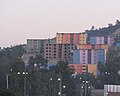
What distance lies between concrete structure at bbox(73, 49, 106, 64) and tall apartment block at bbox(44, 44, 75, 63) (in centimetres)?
180

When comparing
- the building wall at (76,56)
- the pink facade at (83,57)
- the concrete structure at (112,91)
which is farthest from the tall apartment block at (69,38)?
the concrete structure at (112,91)

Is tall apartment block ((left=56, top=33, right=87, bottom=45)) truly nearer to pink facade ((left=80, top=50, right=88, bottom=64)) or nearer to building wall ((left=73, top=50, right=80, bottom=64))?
building wall ((left=73, top=50, right=80, bottom=64))

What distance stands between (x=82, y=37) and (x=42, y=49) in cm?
1229

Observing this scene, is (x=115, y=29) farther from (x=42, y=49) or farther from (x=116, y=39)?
(x=42, y=49)

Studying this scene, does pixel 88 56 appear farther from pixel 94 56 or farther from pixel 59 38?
pixel 59 38

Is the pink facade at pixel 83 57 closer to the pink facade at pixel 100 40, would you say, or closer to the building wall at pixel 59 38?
the building wall at pixel 59 38

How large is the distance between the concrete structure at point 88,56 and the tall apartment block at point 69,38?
910 cm

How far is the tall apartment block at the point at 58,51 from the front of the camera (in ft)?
461

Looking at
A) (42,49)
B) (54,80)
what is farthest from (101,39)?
(54,80)

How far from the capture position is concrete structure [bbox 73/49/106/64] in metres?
136

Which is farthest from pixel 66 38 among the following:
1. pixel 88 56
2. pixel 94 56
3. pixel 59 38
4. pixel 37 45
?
pixel 94 56

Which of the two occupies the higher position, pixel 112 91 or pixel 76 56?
pixel 76 56

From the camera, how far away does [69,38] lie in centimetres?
15200

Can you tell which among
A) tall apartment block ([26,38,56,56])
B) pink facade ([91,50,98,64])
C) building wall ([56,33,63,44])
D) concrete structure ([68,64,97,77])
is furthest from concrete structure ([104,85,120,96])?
building wall ([56,33,63,44])
